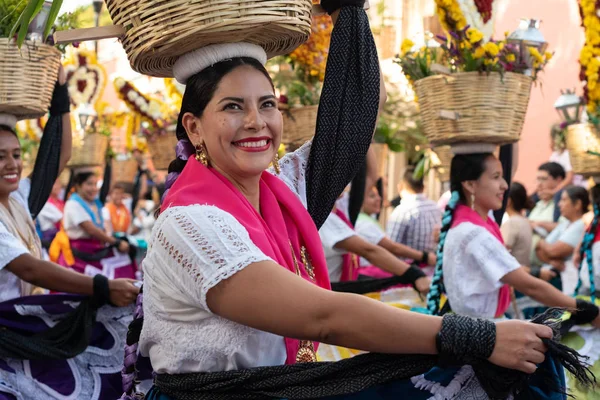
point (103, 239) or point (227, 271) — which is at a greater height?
point (227, 271)

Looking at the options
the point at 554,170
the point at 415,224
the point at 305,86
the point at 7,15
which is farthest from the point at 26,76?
the point at 554,170

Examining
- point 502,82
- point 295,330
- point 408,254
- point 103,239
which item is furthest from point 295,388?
point 103,239

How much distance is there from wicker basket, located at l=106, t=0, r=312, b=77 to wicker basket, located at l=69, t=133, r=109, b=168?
6990 millimetres

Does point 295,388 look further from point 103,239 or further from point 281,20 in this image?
point 103,239

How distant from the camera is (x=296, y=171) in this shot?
2.99m

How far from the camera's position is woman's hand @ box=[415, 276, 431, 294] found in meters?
5.15

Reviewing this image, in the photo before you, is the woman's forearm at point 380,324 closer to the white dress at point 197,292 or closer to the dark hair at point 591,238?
the white dress at point 197,292

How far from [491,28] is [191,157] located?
2.88 m

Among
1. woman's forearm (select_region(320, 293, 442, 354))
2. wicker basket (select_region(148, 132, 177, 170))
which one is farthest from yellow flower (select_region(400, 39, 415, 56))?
woman's forearm (select_region(320, 293, 442, 354))

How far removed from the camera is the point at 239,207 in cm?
242

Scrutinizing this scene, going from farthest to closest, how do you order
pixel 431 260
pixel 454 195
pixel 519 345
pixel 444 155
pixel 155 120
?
pixel 155 120 < pixel 431 260 < pixel 444 155 < pixel 454 195 < pixel 519 345

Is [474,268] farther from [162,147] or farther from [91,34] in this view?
[162,147]

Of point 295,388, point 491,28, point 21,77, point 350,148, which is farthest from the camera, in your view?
point 491,28

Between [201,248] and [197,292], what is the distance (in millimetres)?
110
